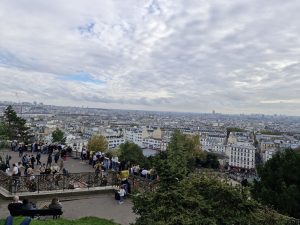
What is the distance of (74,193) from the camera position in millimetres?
16125

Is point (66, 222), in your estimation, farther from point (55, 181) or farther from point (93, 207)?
point (55, 181)

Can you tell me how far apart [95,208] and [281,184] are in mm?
10379

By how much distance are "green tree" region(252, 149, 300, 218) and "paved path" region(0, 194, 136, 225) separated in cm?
682

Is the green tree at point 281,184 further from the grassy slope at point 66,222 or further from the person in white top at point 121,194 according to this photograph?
the grassy slope at point 66,222

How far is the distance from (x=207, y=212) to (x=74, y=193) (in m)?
8.38

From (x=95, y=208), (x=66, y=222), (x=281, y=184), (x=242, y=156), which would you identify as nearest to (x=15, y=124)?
(x=95, y=208)

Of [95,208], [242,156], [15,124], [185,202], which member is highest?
[185,202]

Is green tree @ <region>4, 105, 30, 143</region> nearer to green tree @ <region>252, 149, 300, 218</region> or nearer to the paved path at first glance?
the paved path

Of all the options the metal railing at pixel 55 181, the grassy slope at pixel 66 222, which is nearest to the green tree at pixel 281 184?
the metal railing at pixel 55 181

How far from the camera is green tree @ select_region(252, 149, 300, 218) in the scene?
17.8m

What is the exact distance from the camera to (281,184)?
19.5 metres

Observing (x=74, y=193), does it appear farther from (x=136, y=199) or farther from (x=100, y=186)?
(x=136, y=199)

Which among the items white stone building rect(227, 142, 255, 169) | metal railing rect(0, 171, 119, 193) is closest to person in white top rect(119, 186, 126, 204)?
metal railing rect(0, 171, 119, 193)

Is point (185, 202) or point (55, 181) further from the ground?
point (185, 202)
